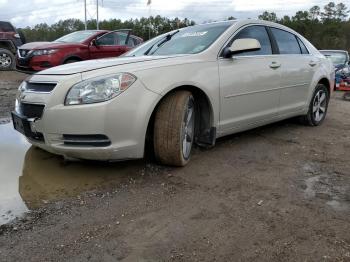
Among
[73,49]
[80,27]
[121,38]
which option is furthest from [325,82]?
[80,27]

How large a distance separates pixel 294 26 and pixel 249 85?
53475mm

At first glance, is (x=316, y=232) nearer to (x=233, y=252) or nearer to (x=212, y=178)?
(x=233, y=252)

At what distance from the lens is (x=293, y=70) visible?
18.3ft

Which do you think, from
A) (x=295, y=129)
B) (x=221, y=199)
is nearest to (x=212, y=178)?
(x=221, y=199)

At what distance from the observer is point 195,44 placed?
4.75m

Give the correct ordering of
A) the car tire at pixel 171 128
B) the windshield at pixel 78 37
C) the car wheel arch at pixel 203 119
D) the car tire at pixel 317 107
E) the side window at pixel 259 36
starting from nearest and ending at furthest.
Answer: the car tire at pixel 171 128 → the car wheel arch at pixel 203 119 → the side window at pixel 259 36 → the car tire at pixel 317 107 → the windshield at pixel 78 37

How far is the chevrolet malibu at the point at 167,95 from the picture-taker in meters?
3.64

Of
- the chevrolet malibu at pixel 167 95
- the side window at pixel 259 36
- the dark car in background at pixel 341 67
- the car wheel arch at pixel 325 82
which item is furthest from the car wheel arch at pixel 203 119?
the dark car in background at pixel 341 67

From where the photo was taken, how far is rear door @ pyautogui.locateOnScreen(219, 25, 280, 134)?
457cm

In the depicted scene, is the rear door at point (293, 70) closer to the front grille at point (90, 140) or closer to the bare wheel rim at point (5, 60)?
the front grille at point (90, 140)

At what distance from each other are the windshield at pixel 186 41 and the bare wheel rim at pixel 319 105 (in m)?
2.15

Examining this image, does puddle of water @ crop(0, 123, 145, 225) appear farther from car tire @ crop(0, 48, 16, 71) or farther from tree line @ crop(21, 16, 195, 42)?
tree line @ crop(21, 16, 195, 42)

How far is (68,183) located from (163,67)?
139cm

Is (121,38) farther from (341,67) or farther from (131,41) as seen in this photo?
(341,67)
